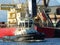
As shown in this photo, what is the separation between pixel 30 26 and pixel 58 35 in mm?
16213

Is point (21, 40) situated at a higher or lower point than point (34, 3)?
lower

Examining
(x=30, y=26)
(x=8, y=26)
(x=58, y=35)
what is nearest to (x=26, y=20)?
(x=30, y=26)

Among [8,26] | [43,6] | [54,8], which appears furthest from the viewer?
[54,8]

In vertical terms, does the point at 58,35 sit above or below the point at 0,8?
below

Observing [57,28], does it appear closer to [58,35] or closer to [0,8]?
[58,35]

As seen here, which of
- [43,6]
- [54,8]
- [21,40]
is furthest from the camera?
[54,8]

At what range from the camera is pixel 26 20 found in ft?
252

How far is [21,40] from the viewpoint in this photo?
73.2 metres

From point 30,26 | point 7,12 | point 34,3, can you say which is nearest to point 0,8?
point 7,12

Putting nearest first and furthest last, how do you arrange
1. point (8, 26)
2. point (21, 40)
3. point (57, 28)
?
point (21, 40), point (8, 26), point (57, 28)

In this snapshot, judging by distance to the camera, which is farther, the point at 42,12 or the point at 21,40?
Answer: the point at 42,12

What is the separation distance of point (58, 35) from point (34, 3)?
923 cm

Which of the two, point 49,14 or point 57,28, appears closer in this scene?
point 57,28

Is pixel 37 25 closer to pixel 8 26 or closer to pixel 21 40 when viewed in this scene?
pixel 8 26
